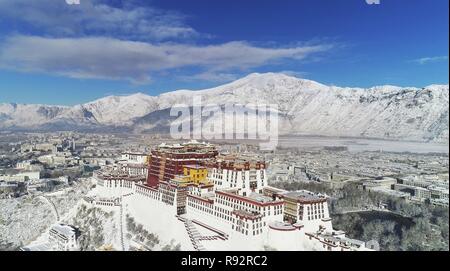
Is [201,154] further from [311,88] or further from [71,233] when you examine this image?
[311,88]

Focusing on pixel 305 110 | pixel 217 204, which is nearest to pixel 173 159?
pixel 217 204

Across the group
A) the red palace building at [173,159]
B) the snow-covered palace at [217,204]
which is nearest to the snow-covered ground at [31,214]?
the snow-covered palace at [217,204]

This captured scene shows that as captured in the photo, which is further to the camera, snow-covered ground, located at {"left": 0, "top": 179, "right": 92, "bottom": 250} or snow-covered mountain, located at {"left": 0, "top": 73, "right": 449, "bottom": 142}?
snow-covered mountain, located at {"left": 0, "top": 73, "right": 449, "bottom": 142}

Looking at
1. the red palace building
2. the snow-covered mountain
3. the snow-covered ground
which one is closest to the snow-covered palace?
the red palace building

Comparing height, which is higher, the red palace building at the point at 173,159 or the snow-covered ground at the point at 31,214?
the red palace building at the point at 173,159

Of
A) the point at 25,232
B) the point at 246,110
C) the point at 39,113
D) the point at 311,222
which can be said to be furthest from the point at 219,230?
the point at 39,113

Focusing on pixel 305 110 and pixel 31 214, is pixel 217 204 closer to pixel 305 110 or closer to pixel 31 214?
pixel 31 214

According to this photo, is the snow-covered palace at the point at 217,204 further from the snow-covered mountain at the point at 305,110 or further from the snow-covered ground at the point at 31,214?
the snow-covered mountain at the point at 305,110

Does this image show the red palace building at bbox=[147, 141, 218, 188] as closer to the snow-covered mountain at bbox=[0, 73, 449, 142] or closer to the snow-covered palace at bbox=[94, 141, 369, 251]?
the snow-covered palace at bbox=[94, 141, 369, 251]

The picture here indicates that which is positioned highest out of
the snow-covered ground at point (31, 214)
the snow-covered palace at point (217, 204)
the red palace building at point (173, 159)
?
the red palace building at point (173, 159)
